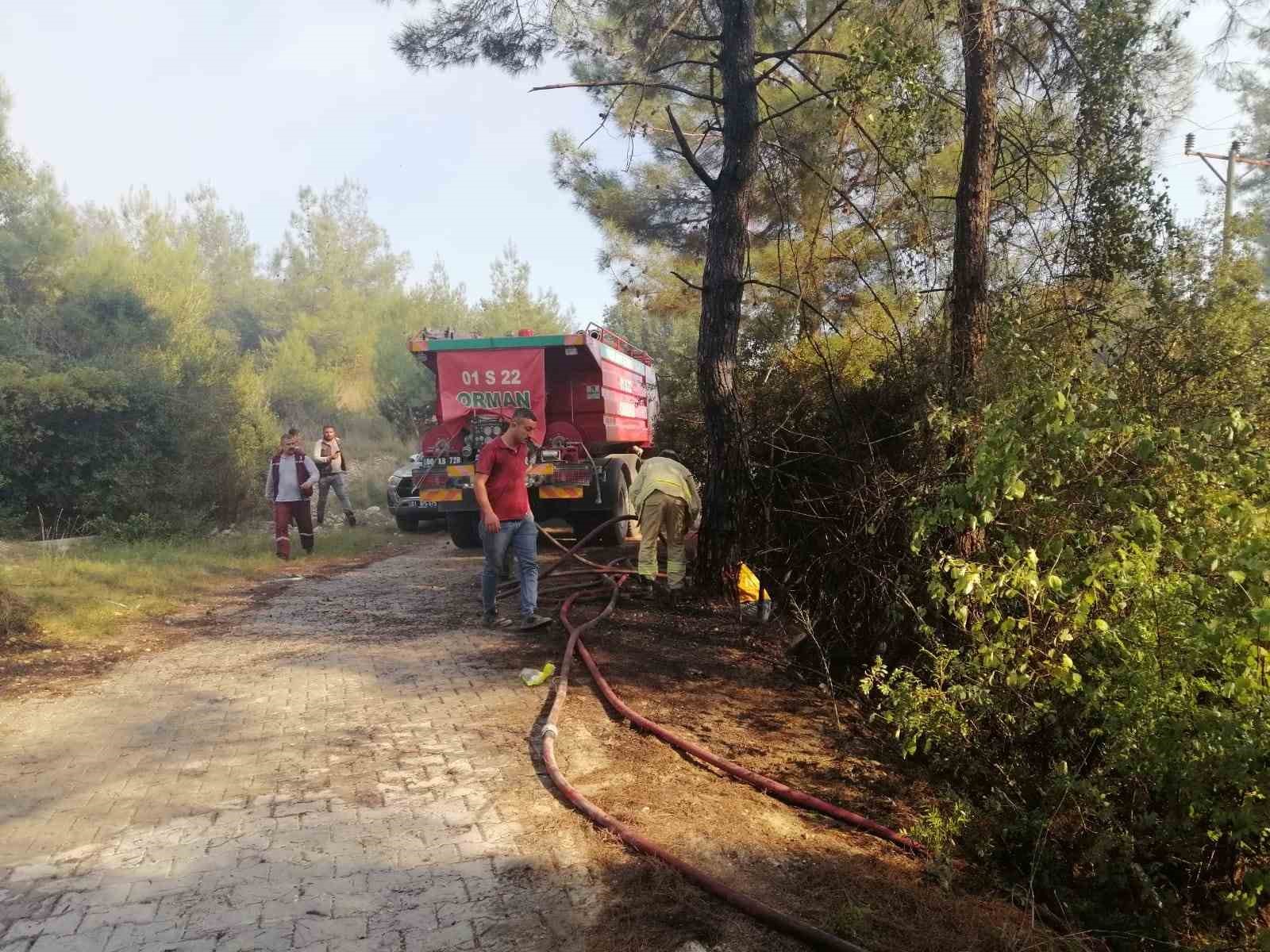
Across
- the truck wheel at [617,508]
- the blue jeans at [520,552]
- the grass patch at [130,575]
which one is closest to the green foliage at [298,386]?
the grass patch at [130,575]

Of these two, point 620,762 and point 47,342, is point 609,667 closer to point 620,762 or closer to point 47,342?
point 620,762

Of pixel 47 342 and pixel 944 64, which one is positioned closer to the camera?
pixel 944 64

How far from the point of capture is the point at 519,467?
6.74 metres

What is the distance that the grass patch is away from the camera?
6993 millimetres

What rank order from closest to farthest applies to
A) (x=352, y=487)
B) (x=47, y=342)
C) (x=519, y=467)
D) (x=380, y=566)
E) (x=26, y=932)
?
(x=26, y=932) < (x=519, y=467) < (x=380, y=566) < (x=47, y=342) < (x=352, y=487)

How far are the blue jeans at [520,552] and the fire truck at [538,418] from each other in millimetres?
3660

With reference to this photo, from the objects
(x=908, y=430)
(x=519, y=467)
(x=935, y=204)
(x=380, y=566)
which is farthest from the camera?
(x=380, y=566)

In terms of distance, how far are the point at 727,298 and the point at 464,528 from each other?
564 cm

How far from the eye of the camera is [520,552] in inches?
265

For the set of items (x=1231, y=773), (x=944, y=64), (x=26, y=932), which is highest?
(x=944, y=64)

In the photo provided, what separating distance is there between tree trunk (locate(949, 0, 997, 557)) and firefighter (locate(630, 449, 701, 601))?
247 centimetres

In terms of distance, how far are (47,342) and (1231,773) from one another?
20.1m

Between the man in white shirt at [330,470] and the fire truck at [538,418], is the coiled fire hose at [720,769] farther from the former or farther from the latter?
the man in white shirt at [330,470]

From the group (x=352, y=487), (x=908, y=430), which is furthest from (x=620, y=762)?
(x=352, y=487)
